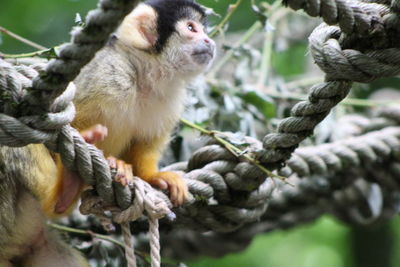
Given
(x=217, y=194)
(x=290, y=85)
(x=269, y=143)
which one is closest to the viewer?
(x=269, y=143)

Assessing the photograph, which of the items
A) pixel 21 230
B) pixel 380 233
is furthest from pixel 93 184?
pixel 380 233

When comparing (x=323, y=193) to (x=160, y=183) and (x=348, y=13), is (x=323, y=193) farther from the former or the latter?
(x=348, y=13)

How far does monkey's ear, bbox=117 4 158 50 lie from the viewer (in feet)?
10.0

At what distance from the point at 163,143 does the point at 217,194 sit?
1.63ft

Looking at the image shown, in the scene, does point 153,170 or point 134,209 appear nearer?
point 134,209

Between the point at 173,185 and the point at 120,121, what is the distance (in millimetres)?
458

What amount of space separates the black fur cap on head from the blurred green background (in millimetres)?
1840

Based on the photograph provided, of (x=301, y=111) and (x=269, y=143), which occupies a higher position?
(x=301, y=111)

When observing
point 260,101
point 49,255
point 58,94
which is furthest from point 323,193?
point 58,94

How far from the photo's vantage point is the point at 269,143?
2.54 meters

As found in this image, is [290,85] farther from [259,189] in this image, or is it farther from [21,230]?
[21,230]

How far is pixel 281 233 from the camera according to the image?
647cm

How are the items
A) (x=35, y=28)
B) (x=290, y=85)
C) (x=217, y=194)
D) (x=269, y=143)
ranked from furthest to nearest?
(x=35, y=28) → (x=290, y=85) → (x=217, y=194) → (x=269, y=143)

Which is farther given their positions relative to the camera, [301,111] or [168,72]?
[168,72]
